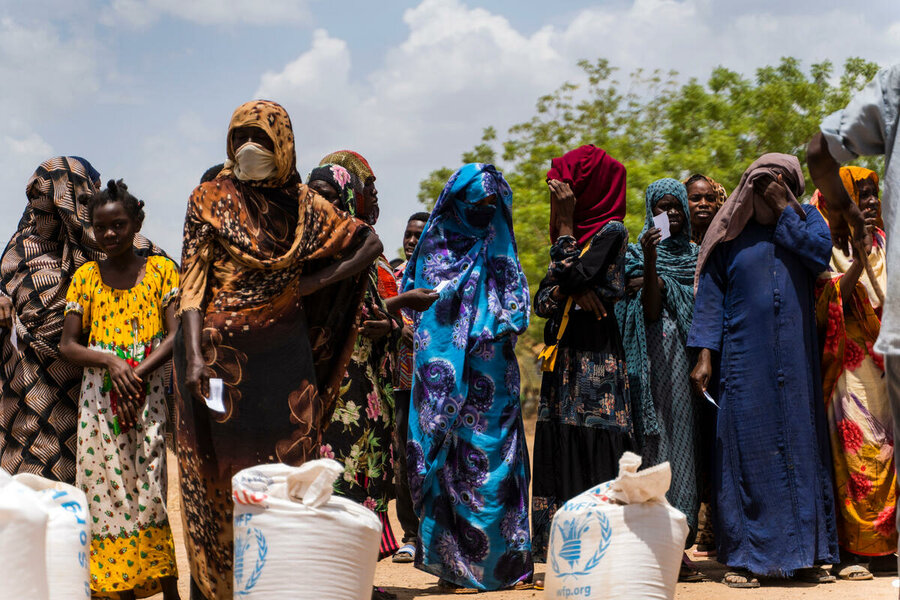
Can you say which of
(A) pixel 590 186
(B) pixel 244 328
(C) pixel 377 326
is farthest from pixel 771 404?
(B) pixel 244 328

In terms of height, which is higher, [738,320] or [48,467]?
[738,320]

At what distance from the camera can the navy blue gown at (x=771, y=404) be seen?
5.78 metres

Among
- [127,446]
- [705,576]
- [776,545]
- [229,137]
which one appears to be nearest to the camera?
[229,137]

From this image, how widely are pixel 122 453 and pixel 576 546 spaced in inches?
97.5

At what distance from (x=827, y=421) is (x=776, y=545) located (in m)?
0.84

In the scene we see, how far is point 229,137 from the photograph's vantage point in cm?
419

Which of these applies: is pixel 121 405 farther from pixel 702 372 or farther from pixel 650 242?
pixel 702 372

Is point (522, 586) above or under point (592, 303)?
under

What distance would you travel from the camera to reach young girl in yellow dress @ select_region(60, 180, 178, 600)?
5.08 meters

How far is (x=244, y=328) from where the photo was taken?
4.11 meters

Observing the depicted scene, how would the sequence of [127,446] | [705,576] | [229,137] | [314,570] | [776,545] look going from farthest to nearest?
Result: [705,576], [776,545], [127,446], [229,137], [314,570]

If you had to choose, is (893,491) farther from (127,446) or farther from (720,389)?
(127,446)

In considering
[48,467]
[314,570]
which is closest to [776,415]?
[314,570]

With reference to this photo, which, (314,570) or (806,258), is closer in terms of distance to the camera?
(314,570)
